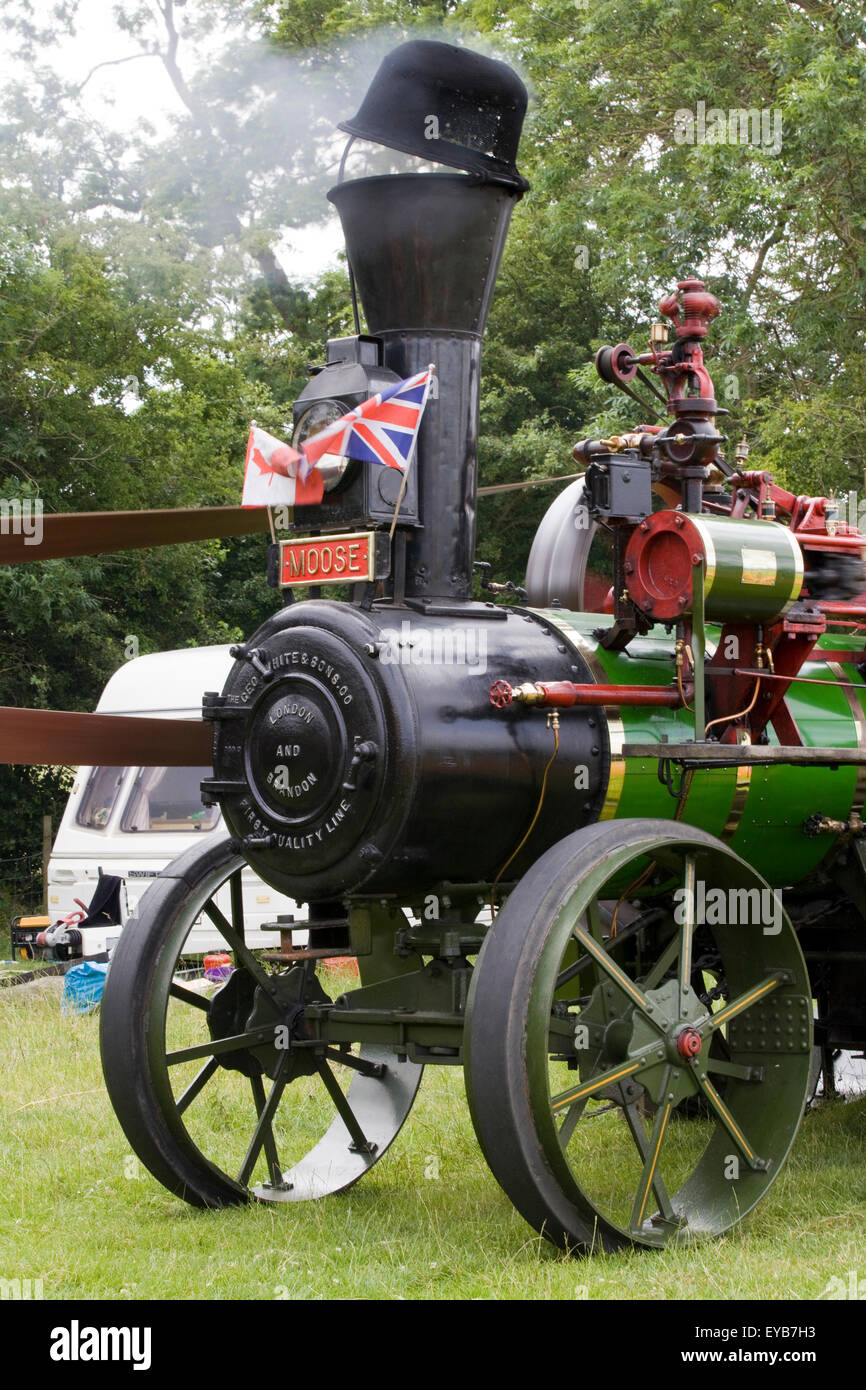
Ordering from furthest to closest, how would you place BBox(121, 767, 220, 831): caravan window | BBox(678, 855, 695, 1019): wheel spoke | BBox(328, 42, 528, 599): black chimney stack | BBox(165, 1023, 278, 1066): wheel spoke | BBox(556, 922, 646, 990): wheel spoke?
1. BBox(121, 767, 220, 831): caravan window
2. BBox(165, 1023, 278, 1066): wheel spoke
3. BBox(328, 42, 528, 599): black chimney stack
4. BBox(556, 922, 646, 990): wheel spoke
5. BBox(678, 855, 695, 1019): wheel spoke

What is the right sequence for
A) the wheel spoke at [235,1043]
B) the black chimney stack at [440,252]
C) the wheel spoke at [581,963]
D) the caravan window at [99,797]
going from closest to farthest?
the wheel spoke at [581,963], the black chimney stack at [440,252], the wheel spoke at [235,1043], the caravan window at [99,797]

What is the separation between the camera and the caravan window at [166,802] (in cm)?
1251

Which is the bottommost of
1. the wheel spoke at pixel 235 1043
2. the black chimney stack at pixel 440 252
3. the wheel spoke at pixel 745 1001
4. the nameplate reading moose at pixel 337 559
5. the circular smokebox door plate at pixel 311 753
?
the wheel spoke at pixel 235 1043

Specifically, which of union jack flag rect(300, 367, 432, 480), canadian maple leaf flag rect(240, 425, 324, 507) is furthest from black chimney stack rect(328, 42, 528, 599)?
canadian maple leaf flag rect(240, 425, 324, 507)

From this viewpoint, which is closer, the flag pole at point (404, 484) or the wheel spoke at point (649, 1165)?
the wheel spoke at point (649, 1165)

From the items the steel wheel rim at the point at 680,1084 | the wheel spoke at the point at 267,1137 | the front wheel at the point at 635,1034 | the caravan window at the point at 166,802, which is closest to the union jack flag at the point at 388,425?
the front wheel at the point at 635,1034

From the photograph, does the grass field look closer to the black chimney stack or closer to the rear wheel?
the rear wheel

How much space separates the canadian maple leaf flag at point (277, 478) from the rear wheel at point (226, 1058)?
4.20ft

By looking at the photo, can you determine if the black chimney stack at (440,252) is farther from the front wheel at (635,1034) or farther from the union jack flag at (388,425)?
the front wheel at (635,1034)

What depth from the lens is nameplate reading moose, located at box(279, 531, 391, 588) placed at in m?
5.39

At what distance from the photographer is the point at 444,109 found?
18.8 feet

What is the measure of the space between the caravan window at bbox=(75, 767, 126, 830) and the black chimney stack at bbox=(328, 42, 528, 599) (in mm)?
7419

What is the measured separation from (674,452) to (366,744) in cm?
164

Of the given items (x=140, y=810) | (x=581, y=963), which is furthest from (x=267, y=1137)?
(x=140, y=810)
